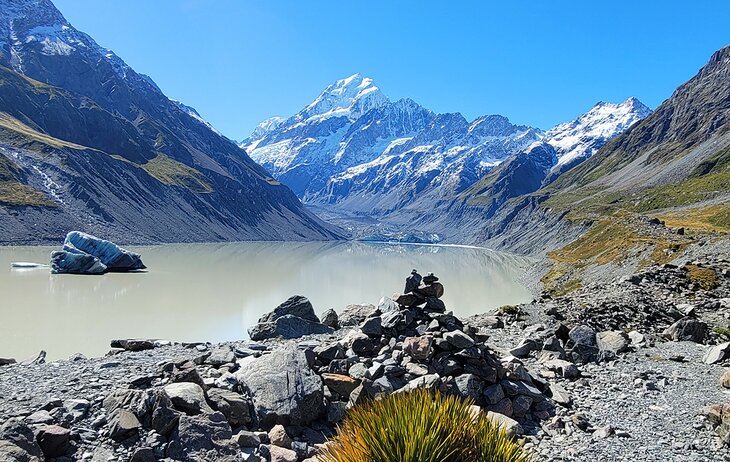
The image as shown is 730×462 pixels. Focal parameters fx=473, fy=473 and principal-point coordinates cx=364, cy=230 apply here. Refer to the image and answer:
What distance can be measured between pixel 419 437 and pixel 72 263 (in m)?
90.5

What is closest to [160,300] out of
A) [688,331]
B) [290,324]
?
[290,324]

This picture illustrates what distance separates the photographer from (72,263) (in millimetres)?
80750

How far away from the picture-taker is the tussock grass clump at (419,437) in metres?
5.82

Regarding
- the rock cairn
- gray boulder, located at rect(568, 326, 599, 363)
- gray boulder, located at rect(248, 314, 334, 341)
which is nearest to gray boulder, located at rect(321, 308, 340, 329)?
gray boulder, located at rect(248, 314, 334, 341)

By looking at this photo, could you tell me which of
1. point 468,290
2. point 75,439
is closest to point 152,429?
point 75,439

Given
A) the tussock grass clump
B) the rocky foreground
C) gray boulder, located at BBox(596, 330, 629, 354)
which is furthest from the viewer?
gray boulder, located at BBox(596, 330, 629, 354)

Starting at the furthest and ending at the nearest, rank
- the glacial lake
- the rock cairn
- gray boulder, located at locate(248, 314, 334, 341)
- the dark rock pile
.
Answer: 1. the glacial lake
2. the dark rock pile
3. gray boulder, located at locate(248, 314, 334, 341)
4. the rock cairn

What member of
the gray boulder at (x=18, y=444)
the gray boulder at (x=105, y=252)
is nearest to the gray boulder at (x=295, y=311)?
the gray boulder at (x=18, y=444)

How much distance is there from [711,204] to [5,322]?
5947 inches

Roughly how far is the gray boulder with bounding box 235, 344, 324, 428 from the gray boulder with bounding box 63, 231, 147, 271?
88.7 meters

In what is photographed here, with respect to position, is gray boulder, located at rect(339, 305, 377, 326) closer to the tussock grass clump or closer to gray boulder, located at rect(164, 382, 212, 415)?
gray boulder, located at rect(164, 382, 212, 415)

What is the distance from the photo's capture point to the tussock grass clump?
19.1 ft

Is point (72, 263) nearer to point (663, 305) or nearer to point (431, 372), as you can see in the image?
point (431, 372)

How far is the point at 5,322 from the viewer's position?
38.1 meters
